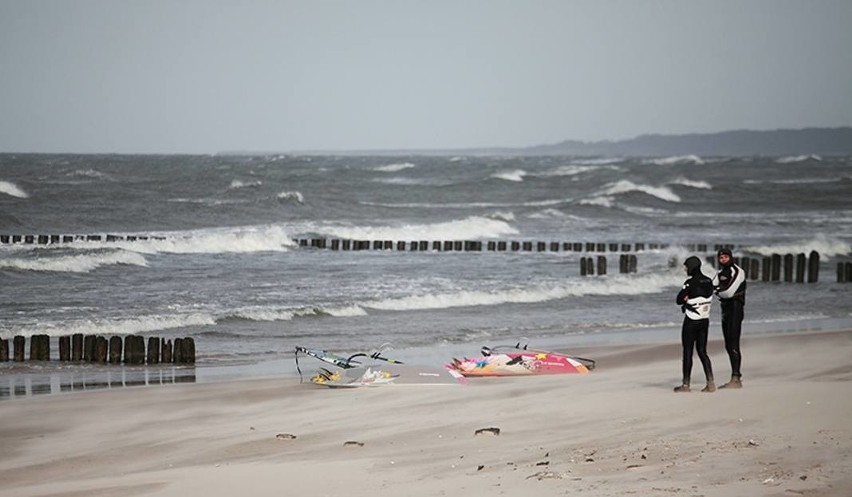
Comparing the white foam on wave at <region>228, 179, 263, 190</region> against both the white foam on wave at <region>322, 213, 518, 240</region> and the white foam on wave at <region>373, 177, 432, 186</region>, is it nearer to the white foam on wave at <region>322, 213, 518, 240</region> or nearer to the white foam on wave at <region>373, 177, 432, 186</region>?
the white foam on wave at <region>373, 177, 432, 186</region>

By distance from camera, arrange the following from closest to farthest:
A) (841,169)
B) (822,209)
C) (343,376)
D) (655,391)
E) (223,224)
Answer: (655,391) → (343,376) → (223,224) → (822,209) → (841,169)

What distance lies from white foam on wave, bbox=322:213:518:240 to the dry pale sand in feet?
101

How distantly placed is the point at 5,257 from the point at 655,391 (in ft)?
68.9

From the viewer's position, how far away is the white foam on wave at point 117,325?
18.2m

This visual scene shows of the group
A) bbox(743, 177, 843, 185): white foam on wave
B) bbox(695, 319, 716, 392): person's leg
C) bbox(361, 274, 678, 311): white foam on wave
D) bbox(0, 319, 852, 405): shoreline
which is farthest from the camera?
bbox(743, 177, 843, 185): white foam on wave

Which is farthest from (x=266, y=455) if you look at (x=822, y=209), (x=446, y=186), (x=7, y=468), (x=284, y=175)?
(x=284, y=175)

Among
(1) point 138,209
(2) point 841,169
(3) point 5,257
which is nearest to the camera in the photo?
(3) point 5,257

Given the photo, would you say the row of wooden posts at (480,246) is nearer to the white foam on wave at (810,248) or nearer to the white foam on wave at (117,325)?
the white foam on wave at (810,248)

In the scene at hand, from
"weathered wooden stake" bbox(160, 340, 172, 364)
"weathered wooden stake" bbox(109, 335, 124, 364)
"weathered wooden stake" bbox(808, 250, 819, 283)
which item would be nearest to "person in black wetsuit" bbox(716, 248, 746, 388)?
"weathered wooden stake" bbox(160, 340, 172, 364)

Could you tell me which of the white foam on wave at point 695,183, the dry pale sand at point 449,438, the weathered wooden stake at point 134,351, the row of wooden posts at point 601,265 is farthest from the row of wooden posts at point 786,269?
the white foam on wave at point 695,183

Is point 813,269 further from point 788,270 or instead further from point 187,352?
point 187,352

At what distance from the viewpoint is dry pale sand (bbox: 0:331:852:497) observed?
812 cm

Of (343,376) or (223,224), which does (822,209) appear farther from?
(343,376)

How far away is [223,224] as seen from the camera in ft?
159
